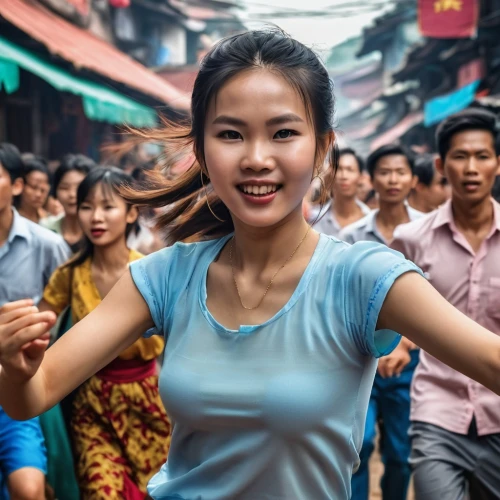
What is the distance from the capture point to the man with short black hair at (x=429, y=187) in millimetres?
7777

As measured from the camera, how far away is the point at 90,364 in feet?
6.59

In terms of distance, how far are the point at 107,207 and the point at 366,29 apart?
3430 centimetres

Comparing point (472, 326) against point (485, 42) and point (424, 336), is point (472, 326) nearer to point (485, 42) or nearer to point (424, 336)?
point (424, 336)

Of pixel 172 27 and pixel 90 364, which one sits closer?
pixel 90 364

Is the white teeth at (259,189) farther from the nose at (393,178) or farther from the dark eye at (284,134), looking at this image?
the nose at (393,178)

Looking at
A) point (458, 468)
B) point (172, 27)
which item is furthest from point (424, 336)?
point (172, 27)

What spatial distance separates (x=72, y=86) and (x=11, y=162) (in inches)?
242

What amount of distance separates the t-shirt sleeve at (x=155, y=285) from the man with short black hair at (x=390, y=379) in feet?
6.04

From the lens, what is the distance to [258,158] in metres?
1.94

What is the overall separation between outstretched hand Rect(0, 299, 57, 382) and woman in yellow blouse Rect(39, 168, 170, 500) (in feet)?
7.07

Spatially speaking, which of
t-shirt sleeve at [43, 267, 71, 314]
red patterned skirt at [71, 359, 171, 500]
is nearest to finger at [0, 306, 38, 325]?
red patterned skirt at [71, 359, 171, 500]

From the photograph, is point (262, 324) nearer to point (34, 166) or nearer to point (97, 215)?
point (97, 215)

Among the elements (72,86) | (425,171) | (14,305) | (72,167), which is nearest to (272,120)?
(14,305)

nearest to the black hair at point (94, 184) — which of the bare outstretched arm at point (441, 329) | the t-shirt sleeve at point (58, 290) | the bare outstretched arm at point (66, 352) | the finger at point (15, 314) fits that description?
the t-shirt sleeve at point (58, 290)
